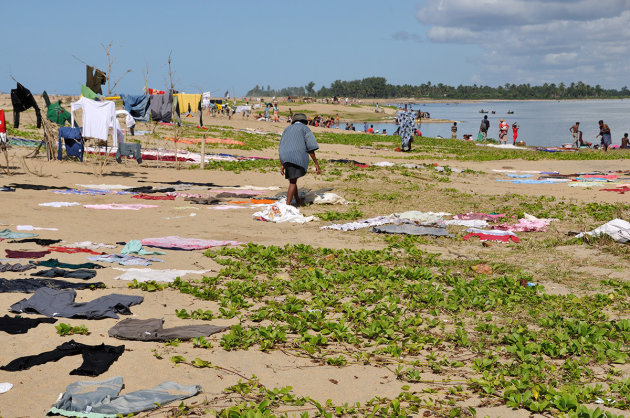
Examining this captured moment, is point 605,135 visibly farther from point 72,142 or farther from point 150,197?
point 150,197

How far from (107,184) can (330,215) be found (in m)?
7.22

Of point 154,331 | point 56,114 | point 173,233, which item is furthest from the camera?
point 56,114

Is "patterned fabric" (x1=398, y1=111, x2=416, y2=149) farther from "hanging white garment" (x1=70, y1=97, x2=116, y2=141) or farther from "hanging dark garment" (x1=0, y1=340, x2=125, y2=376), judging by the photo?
"hanging dark garment" (x1=0, y1=340, x2=125, y2=376)

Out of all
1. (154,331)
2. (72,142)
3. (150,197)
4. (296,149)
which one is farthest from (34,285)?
(72,142)

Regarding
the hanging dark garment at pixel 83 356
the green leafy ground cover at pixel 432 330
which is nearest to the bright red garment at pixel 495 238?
the green leafy ground cover at pixel 432 330

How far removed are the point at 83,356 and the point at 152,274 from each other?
2.63 meters

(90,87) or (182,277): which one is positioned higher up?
(90,87)

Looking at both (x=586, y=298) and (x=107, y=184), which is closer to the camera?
(x=586, y=298)

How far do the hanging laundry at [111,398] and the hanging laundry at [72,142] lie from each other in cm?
1615

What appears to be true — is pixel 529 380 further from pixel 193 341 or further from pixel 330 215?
pixel 330 215

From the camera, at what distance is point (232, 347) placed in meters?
5.34

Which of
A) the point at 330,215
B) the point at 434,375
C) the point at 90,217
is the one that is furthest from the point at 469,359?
the point at 90,217

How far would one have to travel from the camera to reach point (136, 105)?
20.9 meters

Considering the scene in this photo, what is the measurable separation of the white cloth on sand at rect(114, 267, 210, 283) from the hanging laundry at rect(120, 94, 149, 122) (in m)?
14.1
